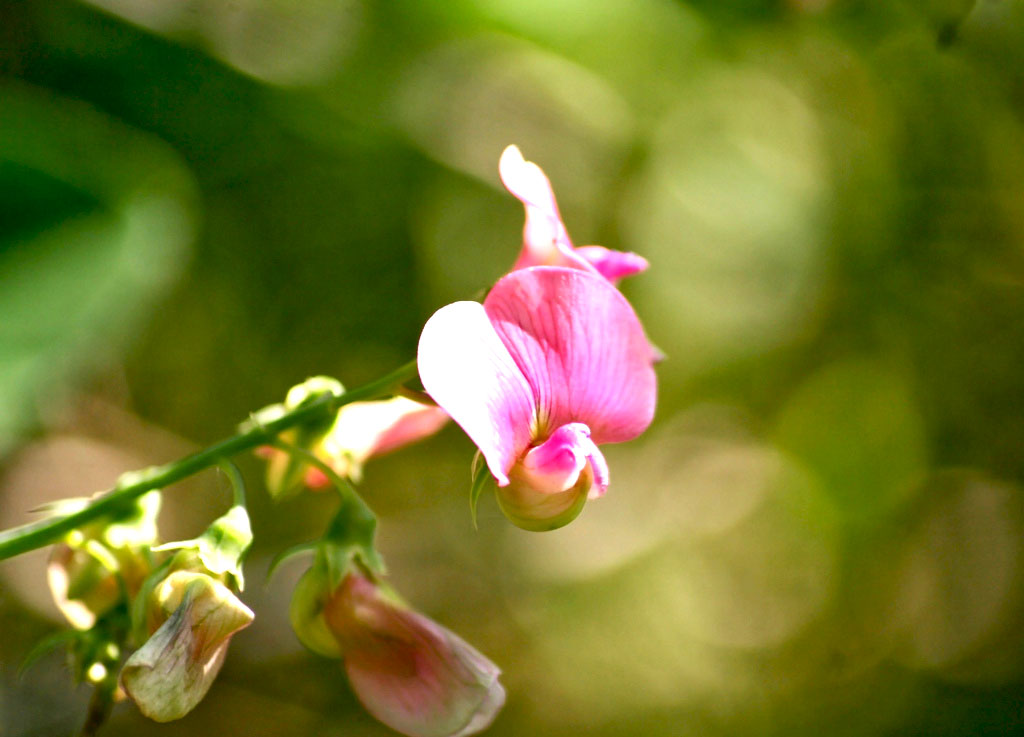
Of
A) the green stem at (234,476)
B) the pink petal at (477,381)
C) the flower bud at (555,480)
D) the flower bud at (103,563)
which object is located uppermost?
the pink petal at (477,381)

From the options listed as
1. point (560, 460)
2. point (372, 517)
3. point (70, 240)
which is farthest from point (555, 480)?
point (70, 240)

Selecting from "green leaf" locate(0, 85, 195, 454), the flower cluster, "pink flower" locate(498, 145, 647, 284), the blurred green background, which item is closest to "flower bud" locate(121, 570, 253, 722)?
the flower cluster

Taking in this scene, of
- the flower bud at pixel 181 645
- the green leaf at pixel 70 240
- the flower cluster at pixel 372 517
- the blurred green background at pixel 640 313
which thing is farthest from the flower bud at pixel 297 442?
the blurred green background at pixel 640 313

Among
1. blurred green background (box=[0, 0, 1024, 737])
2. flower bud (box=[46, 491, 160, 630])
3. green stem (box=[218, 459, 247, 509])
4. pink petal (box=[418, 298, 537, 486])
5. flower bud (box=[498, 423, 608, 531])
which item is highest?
pink petal (box=[418, 298, 537, 486])

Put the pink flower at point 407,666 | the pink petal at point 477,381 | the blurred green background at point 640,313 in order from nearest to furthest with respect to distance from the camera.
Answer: the pink petal at point 477,381 → the pink flower at point 407,666 → the blurred green background at point 640,313

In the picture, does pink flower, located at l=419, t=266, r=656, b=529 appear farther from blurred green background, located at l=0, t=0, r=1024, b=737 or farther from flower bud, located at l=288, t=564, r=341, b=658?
blurred green background, located at l=0, t=0, r=1024, b=737

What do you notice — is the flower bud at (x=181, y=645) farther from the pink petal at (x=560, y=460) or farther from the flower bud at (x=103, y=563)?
the pink petal at (x=560, y=460)

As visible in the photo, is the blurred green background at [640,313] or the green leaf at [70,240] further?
the blurred green background at [640,313]

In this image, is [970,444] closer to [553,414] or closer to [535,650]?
[535,650]
